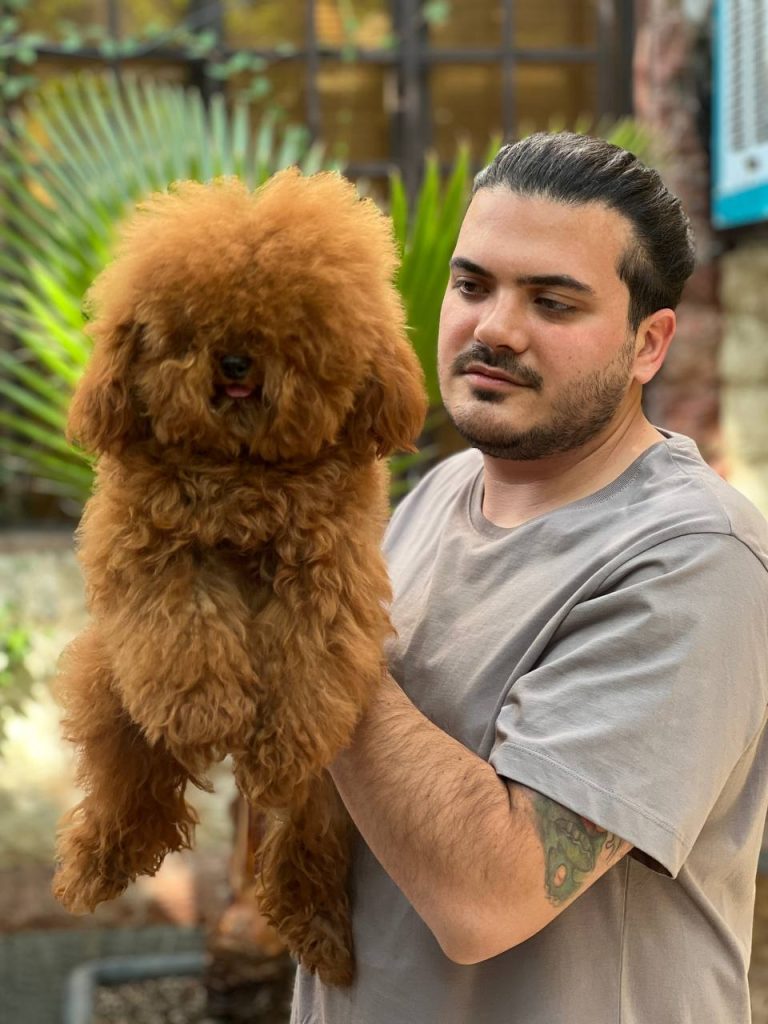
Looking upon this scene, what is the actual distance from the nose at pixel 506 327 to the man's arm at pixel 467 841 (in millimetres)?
540

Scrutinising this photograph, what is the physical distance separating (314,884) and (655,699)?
1.85 feet

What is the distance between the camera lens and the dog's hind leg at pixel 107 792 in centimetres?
158

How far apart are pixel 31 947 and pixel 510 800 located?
12.0 feet

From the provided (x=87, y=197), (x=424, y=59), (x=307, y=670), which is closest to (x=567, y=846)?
(x=307, y=670)

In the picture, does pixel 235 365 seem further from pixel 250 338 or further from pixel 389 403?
pixel 389 403

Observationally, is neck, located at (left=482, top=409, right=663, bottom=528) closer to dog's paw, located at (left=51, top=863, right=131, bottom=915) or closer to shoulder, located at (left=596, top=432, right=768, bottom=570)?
shoulder, located at (left=596, top=432, right=768, bottom=570)

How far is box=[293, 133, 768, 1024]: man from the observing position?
1.46 metres

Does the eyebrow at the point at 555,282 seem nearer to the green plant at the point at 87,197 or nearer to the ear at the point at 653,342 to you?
the ear at the point at 653,342

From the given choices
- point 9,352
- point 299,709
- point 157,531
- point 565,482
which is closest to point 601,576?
point 565,482

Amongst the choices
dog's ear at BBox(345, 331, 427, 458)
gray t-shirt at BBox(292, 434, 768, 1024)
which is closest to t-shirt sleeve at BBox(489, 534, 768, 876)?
gray t-shirt at BBox(292, 434, 768, 1024)

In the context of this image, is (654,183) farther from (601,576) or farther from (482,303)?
(601,576)

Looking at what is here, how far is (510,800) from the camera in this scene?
4.86ft

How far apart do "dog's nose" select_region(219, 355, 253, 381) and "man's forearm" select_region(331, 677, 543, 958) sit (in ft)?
1.48

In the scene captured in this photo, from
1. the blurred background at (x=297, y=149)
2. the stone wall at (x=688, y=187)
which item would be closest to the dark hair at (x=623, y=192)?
the blurred background at (x=297, y=149)
